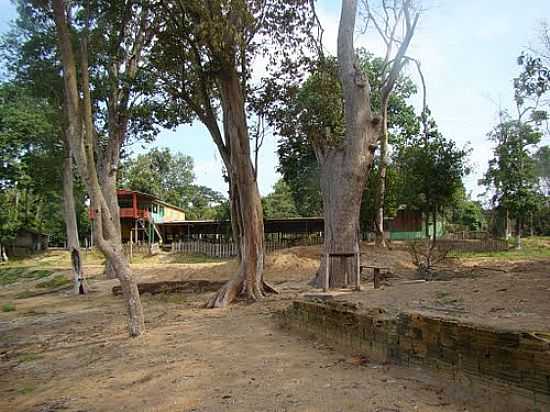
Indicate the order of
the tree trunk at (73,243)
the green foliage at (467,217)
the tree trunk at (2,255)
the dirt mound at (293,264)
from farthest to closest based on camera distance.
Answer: the green foliage at (467,217) < the tree trunk at (2,255) < the dirt mound at (293,264) < the tree trunk at (73,243)

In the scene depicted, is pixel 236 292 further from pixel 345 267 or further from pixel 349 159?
pixel 349 159

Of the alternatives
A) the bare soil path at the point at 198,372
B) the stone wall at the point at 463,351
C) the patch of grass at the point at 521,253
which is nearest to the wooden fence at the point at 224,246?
the patch of grass at the point at 521,253

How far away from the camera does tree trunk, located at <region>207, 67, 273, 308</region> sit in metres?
13.2

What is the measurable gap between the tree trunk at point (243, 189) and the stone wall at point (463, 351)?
635cm

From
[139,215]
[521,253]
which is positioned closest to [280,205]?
[139,215]

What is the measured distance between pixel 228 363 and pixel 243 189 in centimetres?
699

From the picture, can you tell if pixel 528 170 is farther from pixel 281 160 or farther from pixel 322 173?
pixel 322 173

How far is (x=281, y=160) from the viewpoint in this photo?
29.4 metres

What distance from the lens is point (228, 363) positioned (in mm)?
6762

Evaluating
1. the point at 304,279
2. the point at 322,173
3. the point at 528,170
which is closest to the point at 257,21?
the point at 322,173

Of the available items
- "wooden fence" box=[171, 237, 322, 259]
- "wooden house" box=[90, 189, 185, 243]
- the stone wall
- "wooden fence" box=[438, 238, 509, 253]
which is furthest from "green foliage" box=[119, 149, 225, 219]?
the stone wall

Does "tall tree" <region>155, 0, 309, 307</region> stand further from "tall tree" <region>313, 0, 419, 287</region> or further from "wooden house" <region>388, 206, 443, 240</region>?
"wooden house" <region>388, 206, 443, 240</region>

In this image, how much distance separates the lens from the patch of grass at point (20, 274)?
2733 cm

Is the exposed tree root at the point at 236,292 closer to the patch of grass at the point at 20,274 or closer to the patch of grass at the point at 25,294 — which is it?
the patch of grass at the point at 25,294
